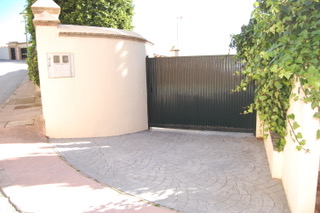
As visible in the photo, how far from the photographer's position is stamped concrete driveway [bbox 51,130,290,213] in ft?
11.5

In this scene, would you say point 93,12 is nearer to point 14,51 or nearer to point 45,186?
point 45,186

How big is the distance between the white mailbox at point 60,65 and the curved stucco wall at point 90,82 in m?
0.08

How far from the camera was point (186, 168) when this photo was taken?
4676 millimetres

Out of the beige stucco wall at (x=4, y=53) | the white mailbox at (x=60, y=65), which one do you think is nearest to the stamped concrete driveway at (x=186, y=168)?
the white mailbox at (x=60, y=65)

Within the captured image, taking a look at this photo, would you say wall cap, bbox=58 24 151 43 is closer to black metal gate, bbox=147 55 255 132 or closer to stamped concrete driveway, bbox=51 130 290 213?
black metal gate, bbox=147 55 255 132

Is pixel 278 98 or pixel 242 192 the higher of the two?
pixel 278 98

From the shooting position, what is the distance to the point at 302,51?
2.50m

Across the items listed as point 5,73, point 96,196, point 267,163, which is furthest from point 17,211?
point 5,73

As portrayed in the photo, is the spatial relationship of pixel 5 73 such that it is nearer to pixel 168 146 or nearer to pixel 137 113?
pixel 137 113

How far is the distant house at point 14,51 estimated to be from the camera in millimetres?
33903

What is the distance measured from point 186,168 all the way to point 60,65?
396 cm

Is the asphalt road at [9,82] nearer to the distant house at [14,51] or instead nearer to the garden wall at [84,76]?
the garden wall at [84,76]

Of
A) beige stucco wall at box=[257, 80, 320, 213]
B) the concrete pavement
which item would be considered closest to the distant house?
the concrete pavement

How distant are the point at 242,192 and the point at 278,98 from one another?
5.01ft
